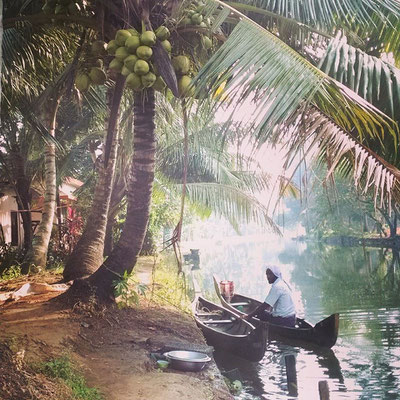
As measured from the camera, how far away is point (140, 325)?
663cm

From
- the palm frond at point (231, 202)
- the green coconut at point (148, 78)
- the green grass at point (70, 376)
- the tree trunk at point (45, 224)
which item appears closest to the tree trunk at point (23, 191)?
the tree trunk at point (45, 224)

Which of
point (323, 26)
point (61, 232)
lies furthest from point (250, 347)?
point (61, 232)

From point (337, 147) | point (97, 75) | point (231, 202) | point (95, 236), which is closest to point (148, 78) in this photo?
point (97, 75)

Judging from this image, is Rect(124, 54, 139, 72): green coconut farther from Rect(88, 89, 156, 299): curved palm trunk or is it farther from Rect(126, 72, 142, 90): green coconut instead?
Rect(88, 89, 156, 299): curved palm trunk

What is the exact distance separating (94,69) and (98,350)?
10.3ft

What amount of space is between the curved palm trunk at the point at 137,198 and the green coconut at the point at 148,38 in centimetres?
167

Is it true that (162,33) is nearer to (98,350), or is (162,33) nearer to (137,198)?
(137,198)

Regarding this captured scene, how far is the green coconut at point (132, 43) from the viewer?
163 inches

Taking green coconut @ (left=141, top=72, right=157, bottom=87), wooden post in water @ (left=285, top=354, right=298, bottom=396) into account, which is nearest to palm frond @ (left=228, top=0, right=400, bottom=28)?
green coconut @ (left=141, top=72, right=157, bottom=87)

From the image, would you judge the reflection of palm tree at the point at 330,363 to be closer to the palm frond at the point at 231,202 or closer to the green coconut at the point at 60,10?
the palm frond at the point at 231,202

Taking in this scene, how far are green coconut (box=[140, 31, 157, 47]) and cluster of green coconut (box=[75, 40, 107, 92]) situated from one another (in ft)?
3.62

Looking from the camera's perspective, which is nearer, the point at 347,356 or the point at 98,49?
the point at 98,49

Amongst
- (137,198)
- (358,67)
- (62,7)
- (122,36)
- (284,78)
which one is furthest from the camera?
(137,198)

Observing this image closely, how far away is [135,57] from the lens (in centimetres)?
416
